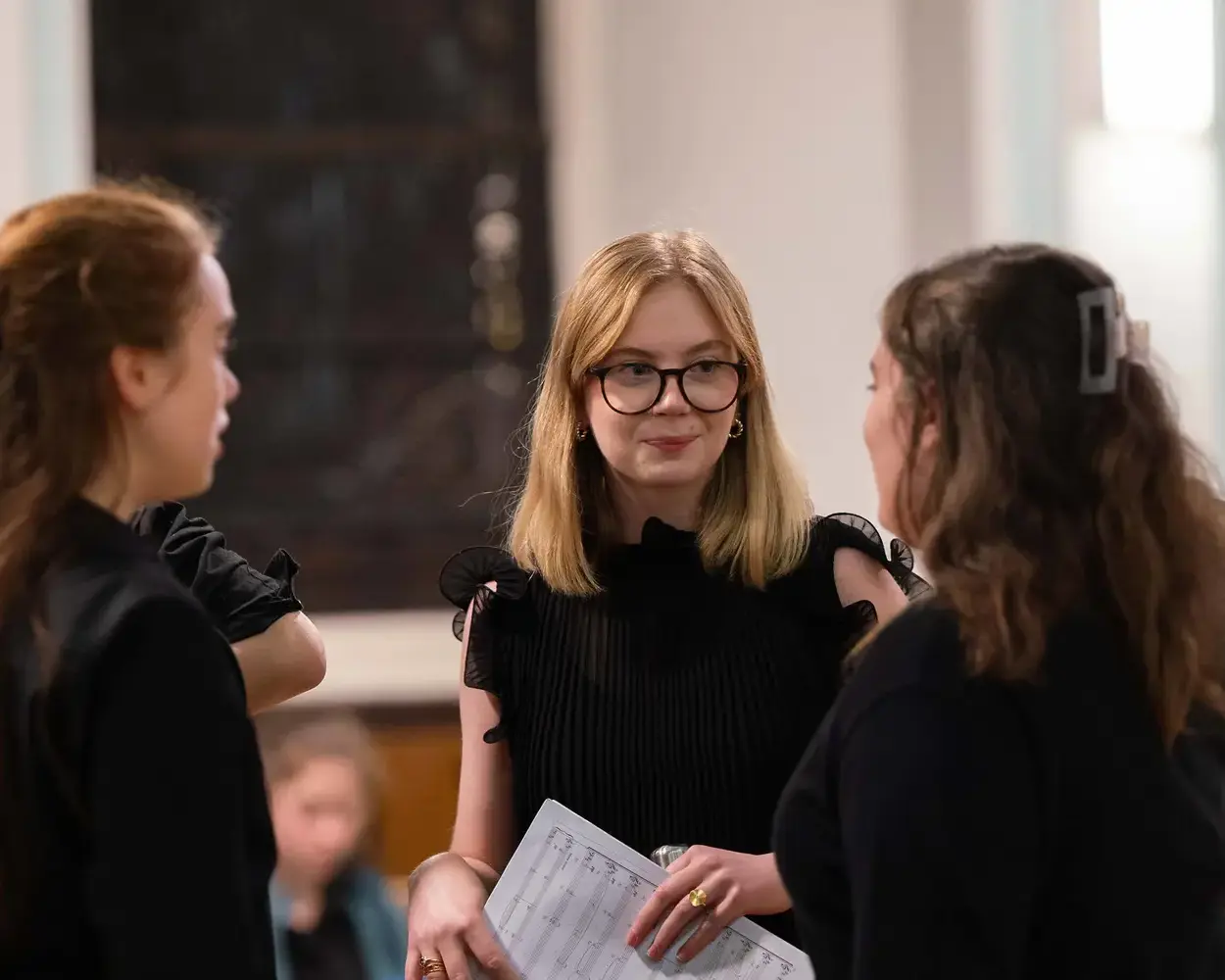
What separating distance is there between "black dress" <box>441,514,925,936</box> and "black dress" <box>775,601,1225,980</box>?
59cm

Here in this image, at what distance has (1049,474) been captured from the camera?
137 centimetres

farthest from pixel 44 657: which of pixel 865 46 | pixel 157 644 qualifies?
→ pixel 865 46

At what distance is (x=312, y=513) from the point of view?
17.9ft

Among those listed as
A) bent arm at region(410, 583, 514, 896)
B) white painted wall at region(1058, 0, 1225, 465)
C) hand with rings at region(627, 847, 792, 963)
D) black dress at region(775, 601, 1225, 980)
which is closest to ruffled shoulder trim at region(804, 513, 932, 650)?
Result: hand with rings at region(627, 847, 792, 963)

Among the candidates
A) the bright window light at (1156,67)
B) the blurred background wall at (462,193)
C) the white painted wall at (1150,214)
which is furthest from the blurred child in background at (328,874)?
the bright window light at (1156,67)

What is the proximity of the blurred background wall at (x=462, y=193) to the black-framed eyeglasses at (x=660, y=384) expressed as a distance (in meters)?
2.73

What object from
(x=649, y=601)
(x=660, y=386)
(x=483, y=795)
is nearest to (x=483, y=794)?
(x=483, y=795)

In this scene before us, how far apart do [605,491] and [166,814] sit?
950mm

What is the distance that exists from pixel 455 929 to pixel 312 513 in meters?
3.72

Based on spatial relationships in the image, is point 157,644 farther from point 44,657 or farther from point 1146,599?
point 1146,599

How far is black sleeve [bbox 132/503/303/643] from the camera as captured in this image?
1.80 metres

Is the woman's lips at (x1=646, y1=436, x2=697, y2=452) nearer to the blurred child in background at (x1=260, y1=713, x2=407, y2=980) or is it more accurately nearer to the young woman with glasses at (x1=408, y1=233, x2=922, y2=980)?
the young woman with glasses at (x1=408, y1=233, x2=922, y2=980)

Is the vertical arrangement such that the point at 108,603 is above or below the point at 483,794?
above

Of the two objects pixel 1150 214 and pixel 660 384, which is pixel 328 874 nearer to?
pixel 660 384
